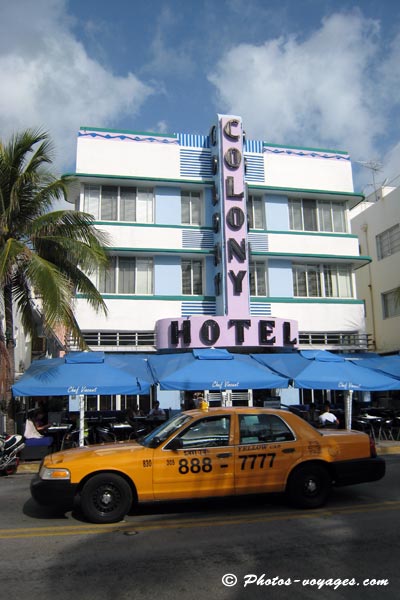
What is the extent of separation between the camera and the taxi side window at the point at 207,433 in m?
7.30

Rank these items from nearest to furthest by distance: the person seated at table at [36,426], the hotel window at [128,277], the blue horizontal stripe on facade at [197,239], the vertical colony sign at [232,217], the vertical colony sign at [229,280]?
1. the person seated at table at [36,426]
2. the vertical colony sign at [229,280]
3. the vertical colony sign at [232,217]
4. the hotel window at [128,277]
5. the blue horizontal stripe on facade at [197,239]

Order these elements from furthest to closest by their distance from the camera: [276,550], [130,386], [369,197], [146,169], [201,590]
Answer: [369,197], [146,169], [130,386], [276,550], [201,590]

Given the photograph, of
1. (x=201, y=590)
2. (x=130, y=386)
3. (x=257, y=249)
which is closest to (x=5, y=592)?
Answer: (x=201, y=590)

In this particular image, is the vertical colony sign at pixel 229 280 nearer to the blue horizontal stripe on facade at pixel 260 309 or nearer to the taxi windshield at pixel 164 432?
the blue horizontal stripe on facade at pixel 260 309

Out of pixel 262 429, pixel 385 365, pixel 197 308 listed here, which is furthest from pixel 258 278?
pixel 262 429

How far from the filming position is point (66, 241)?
14.2 meters

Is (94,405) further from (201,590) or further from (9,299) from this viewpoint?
(201,590)

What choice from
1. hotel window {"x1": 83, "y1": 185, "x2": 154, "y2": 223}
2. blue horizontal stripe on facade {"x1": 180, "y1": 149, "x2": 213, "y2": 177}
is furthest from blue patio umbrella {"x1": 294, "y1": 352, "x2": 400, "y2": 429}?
blue horizontal stripe on facade {"x1": 180, "y1": 149, "x2": 213, "y2": 177}

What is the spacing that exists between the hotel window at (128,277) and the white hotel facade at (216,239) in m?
0.04

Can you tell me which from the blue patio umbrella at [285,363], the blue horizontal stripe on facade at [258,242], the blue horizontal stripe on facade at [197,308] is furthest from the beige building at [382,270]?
the blue patio umbrella at [285,363]

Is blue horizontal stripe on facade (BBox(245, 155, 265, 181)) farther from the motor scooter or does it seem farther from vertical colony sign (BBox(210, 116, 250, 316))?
the motor scooter

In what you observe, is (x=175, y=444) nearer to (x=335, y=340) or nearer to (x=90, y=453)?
(x=90, y=453)

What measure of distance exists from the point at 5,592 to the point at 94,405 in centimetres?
1546

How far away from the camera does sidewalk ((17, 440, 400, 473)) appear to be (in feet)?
41.2
